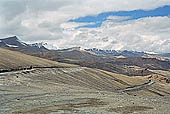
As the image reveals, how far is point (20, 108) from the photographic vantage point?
36312 millimetres

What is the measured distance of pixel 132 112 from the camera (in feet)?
105

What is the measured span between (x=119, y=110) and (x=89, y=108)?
395 centimetres

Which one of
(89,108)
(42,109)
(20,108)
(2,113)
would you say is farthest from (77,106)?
(2,113)

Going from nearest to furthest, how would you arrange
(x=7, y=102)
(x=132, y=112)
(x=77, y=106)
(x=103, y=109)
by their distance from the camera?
1. (x=132, y=112)
2. (x=103, y=109)
3. (x=77, y=106)
4. (x=7, y=102)

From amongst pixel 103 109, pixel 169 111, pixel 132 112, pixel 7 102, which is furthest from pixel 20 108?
pixel 169 111

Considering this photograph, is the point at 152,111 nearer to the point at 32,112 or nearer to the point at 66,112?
the point at 66,112

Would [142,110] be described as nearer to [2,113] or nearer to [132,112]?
[132,112]

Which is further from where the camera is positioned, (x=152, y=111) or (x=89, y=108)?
(x=89, y=108)

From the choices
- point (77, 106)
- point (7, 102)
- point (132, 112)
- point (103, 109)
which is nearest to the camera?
point (132, 112)

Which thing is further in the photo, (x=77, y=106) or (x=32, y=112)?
(x=77, y=106)

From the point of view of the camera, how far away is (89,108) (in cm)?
3566

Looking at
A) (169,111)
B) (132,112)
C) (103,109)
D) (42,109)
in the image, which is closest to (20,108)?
(42,109)

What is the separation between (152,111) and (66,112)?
9.66 m

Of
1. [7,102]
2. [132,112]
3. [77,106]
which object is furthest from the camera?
[7,102]
